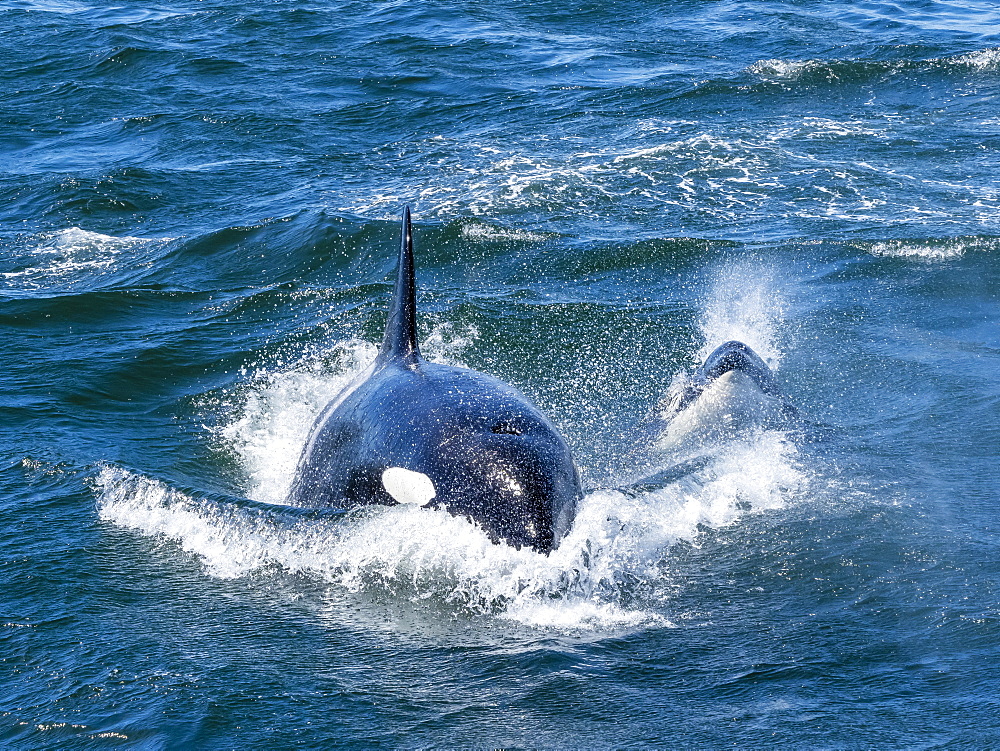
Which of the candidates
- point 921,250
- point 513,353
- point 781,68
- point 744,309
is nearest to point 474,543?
point 513,353

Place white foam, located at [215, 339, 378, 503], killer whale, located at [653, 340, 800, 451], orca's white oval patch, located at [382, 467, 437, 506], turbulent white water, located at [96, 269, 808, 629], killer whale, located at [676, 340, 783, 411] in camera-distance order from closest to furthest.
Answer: orca's white oval patch, located at [382, 467, 437, 506], turbulent white water, located at [96, 269, 808, 629], white foam, located at [215, 339, 378, 503], killer whale, located at [653, 340, 800, 451], killer whale, located at [676, 340, 783, 411]

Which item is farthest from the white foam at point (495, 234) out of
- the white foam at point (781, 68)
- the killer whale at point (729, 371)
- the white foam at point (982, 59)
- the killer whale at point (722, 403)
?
the white foam at point (982, 59)

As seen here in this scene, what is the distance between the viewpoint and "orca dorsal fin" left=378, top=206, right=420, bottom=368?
439 inches

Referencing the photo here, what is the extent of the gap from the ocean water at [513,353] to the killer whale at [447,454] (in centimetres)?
29

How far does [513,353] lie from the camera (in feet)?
56.4

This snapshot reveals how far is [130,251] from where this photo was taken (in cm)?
2125

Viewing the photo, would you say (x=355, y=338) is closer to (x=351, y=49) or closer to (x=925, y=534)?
(x=925, y=534)

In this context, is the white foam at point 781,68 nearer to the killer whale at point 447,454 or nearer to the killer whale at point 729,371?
the killer whale at point 729,371

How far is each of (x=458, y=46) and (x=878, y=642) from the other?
26906mm

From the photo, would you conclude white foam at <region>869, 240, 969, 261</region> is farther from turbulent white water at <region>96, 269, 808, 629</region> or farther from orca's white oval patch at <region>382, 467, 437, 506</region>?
orca's white oval patch at <region>382, 467, 437, 506</region>

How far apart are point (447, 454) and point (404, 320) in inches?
99.6

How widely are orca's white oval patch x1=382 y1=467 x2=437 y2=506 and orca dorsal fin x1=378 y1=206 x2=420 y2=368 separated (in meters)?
1.55

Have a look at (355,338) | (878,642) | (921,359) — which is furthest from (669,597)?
(355,338)

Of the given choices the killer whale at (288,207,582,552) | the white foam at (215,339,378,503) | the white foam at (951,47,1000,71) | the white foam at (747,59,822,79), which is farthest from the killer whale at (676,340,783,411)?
the white foam at (951,47,1000,71)
